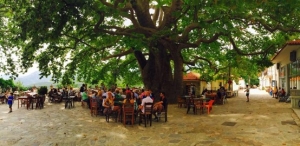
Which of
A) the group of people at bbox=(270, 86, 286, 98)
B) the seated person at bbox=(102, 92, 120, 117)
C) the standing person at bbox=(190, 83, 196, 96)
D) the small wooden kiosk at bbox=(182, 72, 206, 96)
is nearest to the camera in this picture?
the seated person at bbox=(102, 92, 120, 117)

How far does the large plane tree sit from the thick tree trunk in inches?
3.0

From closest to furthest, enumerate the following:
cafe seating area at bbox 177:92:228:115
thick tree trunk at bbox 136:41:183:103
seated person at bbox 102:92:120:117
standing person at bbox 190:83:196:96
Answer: seated person at bbox 102:92:120:117
cafe seating area at bbox 177:92:228:115
thick tree trunk at bbox 136:41:183:103
standing person at bbox 190:83:196:96

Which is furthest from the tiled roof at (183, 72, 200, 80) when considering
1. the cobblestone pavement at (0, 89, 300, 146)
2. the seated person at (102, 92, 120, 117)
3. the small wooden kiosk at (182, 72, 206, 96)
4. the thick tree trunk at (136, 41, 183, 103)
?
the seated person at (102, 92, 120, 117)

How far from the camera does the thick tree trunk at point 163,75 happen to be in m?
21.5

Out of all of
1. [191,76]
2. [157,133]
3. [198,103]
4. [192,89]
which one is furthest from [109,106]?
[191,76]

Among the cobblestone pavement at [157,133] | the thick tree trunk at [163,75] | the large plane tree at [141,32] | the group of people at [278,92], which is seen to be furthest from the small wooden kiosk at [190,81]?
the cobblestone pavement at [157,133]

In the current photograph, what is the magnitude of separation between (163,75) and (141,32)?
573 cm

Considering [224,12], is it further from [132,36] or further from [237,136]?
[237,136]

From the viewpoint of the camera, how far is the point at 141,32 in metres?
16.8

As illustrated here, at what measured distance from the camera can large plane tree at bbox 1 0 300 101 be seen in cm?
949

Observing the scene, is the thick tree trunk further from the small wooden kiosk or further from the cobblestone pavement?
the small wooden kiosk

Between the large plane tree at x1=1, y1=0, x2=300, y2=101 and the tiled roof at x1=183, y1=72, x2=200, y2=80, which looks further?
the tiled roof at x1=183, y1=72, x2=200, y2=80

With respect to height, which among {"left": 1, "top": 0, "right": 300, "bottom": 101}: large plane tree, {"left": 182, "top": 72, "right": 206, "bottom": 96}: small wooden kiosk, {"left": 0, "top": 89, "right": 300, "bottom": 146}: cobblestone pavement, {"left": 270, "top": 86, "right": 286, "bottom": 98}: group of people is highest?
{"left": 1, "top": 0, "right": 300, "bottom": 101}: large plane tree

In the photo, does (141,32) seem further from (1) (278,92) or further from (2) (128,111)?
(1) (278,92)
